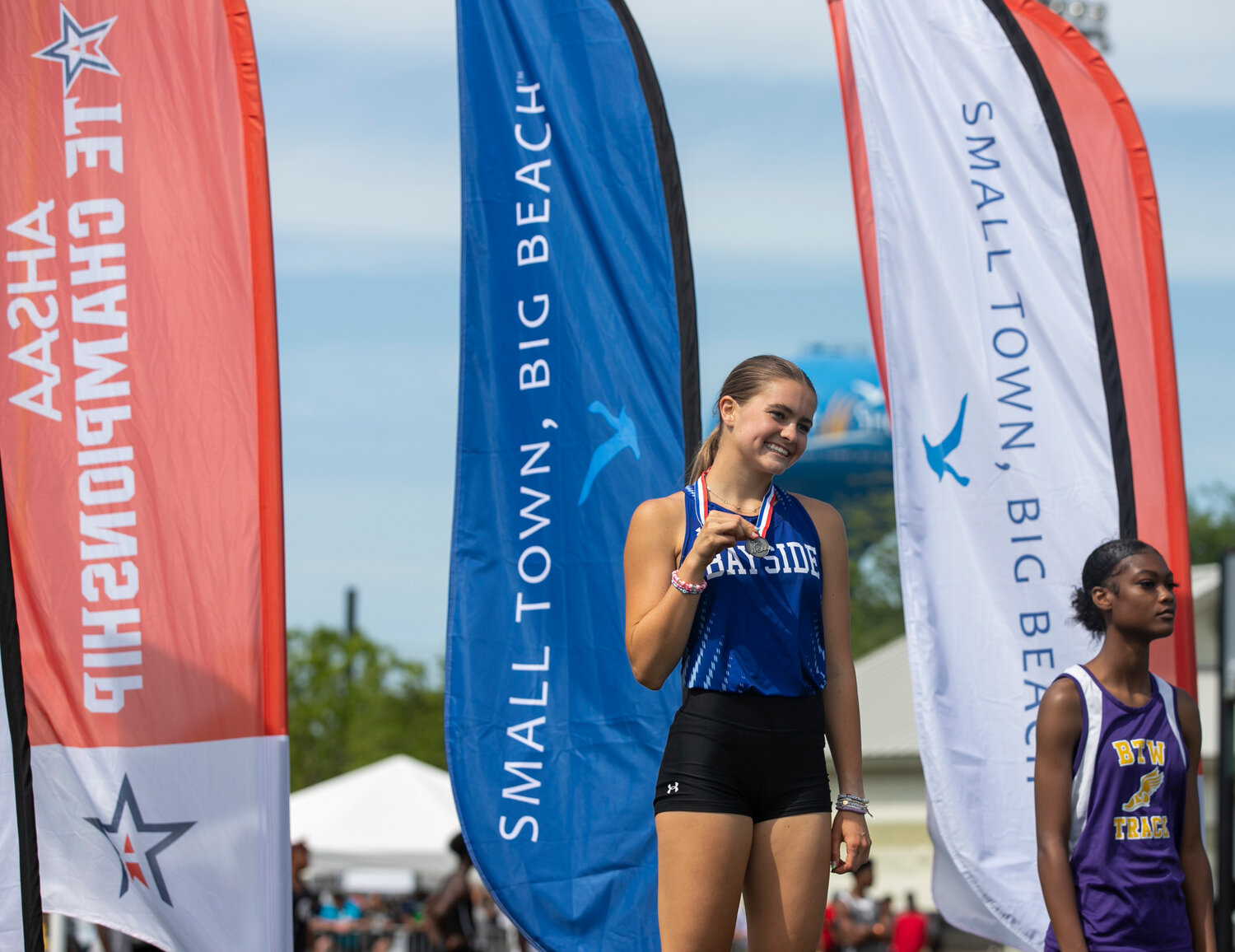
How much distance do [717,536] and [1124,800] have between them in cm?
149

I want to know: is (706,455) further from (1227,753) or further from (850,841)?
(1227,753)

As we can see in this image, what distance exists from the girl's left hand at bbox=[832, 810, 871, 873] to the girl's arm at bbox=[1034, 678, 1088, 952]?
716mm

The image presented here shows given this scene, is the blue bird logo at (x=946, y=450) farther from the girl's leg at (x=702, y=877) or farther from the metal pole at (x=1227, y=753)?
the metal pole at (x=1227, y=753)

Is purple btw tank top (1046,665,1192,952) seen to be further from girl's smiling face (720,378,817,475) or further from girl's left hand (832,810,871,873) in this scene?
girl's smiling face (720,378,817,475)

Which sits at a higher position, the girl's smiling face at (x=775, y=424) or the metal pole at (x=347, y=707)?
the girl's smiling face at (x=775, y=424)

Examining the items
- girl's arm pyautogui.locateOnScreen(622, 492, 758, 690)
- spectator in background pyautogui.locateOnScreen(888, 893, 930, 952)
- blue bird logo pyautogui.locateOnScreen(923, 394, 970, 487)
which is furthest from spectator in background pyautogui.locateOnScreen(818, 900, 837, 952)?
girl's arm pyautogui.locateOnScreen(622, 492, 758, 690)

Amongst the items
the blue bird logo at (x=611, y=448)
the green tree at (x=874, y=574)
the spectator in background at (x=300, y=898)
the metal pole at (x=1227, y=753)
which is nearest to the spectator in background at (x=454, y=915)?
the spectator in background at (x=300, y=898)

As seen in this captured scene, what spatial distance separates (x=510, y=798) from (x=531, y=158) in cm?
248

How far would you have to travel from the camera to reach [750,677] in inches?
137

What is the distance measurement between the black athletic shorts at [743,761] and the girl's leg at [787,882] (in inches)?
1.4

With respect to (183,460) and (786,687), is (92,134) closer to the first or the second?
(183,460)

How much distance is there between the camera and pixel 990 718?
18.6ft

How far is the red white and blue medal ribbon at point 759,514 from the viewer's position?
3535 mm

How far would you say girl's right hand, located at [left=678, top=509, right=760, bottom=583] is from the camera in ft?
10.7
